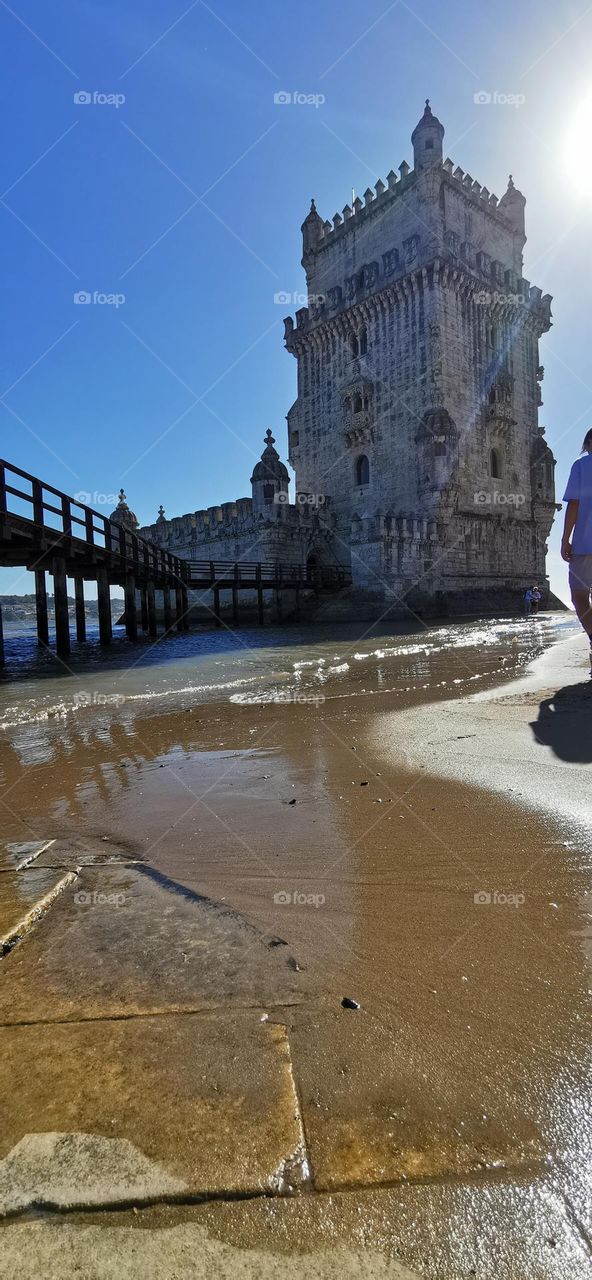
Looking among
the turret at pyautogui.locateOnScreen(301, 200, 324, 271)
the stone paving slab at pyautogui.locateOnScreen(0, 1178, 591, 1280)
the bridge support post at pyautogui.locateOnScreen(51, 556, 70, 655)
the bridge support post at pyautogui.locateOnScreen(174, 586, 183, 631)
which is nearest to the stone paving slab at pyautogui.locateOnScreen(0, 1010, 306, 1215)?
the stone paving slab at pyautogui.locateOnScreen(0, 1178, 591, 1280)

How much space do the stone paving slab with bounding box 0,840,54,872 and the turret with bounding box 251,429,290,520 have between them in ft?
95.0

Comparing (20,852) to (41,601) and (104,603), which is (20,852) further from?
(104,603)

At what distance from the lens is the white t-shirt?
624 centimetres

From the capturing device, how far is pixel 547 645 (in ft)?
40.5

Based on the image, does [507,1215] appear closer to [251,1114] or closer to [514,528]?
[251,1114]

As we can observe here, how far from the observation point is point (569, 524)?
252 inches

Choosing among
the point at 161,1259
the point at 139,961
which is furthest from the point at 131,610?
the point at 161,1259

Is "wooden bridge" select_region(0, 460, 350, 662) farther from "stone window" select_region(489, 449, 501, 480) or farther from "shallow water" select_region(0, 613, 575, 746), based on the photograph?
"stone window" select_region(489, 449, 501, 480)

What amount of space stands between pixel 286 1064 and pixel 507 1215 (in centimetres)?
50

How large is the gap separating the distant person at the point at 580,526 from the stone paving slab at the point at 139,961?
18.7 ft

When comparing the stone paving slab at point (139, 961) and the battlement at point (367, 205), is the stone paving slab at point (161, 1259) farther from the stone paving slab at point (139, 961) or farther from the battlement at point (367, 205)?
the battlement at point (367, 205)

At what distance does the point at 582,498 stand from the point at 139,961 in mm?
6234

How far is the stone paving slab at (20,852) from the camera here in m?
2.54

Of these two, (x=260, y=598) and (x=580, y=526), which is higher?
(x=580, y=526)
